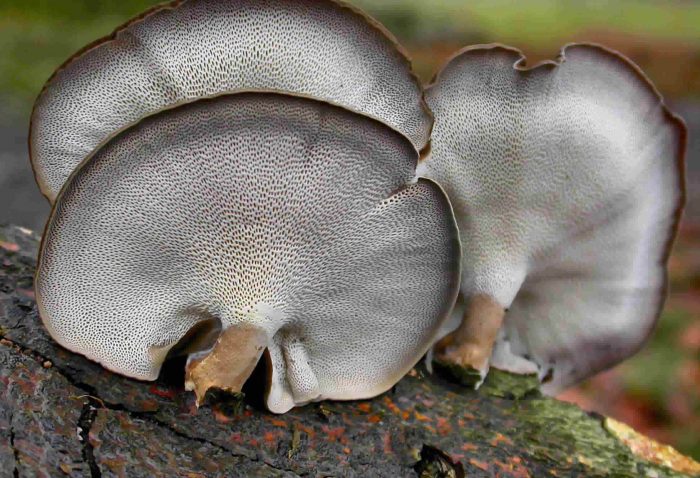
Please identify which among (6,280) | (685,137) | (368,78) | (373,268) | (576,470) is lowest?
(576,470)

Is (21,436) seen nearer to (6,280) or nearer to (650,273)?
(6,280)

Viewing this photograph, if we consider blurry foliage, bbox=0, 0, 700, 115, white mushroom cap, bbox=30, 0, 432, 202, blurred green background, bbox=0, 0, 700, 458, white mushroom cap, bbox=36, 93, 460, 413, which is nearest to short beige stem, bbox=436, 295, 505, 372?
white mushroom cap, bbox=36, 93, 460, 413

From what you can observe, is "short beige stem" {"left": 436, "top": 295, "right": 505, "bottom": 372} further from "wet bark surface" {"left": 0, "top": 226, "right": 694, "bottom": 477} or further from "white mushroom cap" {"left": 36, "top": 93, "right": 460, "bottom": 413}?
"white mushroom cap" {"left": 36, "top": 93, "right": 460, "bottom": 413}

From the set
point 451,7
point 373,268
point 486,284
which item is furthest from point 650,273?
point 451,7

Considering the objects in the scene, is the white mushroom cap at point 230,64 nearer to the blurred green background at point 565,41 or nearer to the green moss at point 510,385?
the green moss at point 510,385

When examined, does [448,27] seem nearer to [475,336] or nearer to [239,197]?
[475,336]

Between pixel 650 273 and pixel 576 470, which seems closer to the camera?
pixel 576 470

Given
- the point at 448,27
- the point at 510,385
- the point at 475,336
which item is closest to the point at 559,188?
the point at 475,336
